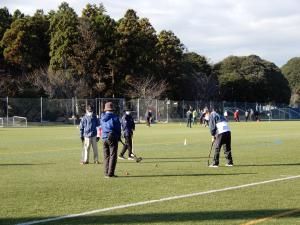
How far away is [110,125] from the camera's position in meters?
13.7

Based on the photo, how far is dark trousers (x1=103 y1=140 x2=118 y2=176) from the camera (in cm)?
1347

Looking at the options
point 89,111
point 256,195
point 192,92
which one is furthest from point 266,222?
point 192,92

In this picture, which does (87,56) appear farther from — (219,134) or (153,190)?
(153,190)

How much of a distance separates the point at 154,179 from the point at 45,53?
62620 millimetres

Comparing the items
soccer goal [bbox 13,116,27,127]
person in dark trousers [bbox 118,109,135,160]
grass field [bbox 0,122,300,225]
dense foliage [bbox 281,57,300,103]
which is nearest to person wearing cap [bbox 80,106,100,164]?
grass field [bbox 0,122,300,225]

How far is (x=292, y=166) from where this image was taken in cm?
1625

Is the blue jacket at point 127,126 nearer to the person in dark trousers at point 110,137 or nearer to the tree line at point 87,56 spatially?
the person in dark trousers at point 110,137

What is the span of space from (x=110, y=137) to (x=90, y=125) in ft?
13.5

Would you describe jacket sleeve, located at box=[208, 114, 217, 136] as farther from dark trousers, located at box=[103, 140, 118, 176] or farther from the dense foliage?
the dense foliage

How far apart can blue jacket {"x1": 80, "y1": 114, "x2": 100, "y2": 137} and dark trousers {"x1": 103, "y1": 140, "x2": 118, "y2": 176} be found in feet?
12.5

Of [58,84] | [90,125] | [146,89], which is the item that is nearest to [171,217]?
[90,125]

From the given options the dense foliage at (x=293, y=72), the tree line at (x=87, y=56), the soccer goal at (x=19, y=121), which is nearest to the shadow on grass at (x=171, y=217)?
the soccer goal at (x=19, y=121)

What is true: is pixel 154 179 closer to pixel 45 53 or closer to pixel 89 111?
pixel 89 111

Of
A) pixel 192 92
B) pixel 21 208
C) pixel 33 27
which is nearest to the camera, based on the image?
pixel 21 208
